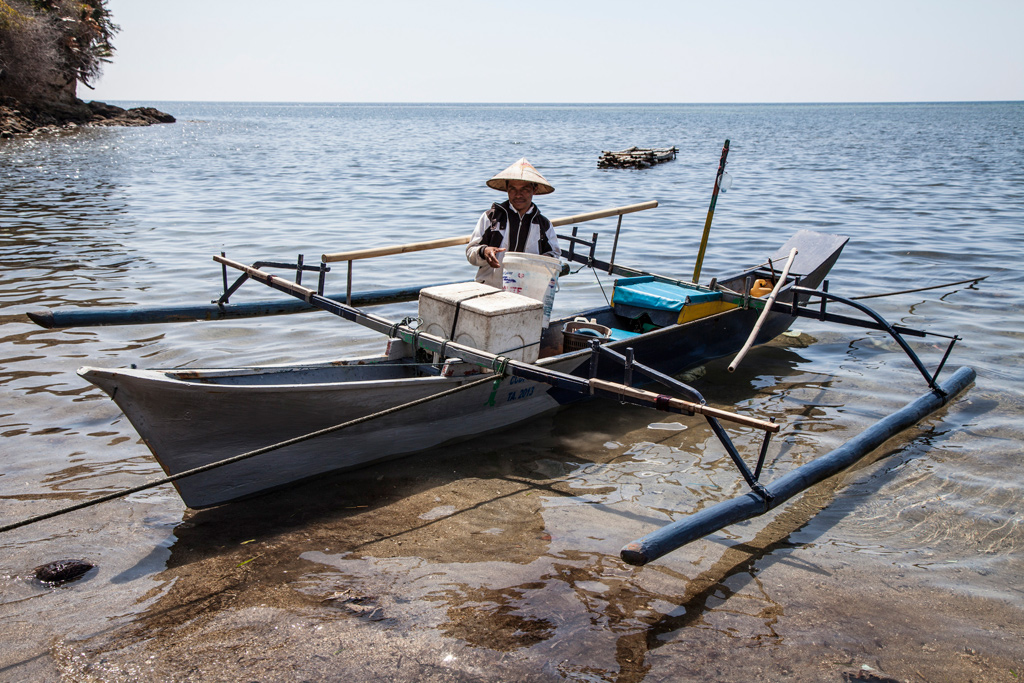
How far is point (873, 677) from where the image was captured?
346 centimetres

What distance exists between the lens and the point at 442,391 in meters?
5.35

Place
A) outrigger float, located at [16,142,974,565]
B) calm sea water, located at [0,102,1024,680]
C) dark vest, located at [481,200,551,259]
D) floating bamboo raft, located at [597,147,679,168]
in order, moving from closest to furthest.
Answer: calm sea water, located at [0,102,1024,680] → outrigger float, located at [16,142,974,565] → dark vest, located at [481,200,551,259] → floating bamboo raft, located at [597,147,679,168]

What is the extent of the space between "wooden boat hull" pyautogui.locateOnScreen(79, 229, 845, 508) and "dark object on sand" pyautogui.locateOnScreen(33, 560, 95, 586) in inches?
25.9

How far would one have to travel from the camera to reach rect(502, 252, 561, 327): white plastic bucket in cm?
613

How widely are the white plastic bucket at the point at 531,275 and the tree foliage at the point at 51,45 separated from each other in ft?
138

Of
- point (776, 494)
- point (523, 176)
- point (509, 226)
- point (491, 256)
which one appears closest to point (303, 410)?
point (491, 256)

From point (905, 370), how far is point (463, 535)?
587 centimetres

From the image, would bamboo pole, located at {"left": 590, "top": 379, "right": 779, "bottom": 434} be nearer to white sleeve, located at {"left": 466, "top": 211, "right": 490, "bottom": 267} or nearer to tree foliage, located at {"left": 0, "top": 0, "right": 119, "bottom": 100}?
white sleeve, located at {"left": 466, "top": 211, "right": 490, "bottom": 267}

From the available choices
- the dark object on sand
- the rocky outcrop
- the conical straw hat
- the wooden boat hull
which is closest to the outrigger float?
the wooden boat hull

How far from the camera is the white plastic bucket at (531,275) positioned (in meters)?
6.13

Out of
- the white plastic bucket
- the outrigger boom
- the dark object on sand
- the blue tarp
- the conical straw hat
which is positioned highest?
the conical straw hat

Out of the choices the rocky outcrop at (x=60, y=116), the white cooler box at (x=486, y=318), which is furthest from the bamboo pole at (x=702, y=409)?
the rocky outcrop at (x=60, y=116)

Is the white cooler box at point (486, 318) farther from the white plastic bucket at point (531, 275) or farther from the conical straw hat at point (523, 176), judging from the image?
the conical straw hat at point (523, 176)

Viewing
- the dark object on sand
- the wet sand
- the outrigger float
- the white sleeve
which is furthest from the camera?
the white sleeve
